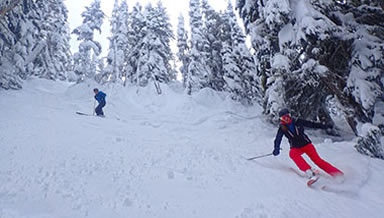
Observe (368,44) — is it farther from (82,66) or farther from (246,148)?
(82,66)

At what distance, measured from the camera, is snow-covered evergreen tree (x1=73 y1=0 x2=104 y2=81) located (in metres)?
24.9

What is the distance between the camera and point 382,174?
187 inches

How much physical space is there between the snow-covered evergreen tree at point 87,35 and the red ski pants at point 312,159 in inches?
989

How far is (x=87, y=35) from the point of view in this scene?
25547 millimetres

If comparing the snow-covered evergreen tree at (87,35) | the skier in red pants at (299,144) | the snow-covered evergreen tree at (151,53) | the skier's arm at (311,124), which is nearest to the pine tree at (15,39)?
the snow-covered evergreen tree at (87,35)

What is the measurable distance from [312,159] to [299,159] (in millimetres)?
322

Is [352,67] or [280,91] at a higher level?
[352,67]

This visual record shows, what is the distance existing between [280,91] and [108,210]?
763 cm

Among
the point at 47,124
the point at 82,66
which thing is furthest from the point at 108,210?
the point at 82,66

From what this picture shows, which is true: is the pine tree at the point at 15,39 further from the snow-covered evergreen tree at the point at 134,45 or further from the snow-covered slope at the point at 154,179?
the snow-covered evergreen tree at the point at 134,45

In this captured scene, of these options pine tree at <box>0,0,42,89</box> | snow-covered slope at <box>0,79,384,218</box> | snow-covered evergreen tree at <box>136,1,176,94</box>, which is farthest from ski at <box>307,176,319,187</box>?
snow-covered evergreen tree at <box>136,1,176,94</box>

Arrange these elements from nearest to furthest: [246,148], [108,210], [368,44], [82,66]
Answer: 1. [108,210]
2. [368,44]
3. [246,148]
4. [82,66]

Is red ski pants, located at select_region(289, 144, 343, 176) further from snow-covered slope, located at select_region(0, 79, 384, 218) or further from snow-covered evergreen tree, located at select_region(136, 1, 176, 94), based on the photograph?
snow-covered evergreen tree, located at select_region(136, 1, 176, 94)

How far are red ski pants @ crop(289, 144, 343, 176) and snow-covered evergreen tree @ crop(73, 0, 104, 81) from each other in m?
25.1
